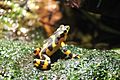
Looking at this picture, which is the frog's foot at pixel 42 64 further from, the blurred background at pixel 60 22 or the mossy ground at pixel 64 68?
the blurred background at pixel 60 22

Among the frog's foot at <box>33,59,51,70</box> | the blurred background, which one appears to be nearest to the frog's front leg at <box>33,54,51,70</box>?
the frog's foot at <box>33,59,51,70</box>

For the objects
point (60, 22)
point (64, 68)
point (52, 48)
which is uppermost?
Answer: point (52, 48)

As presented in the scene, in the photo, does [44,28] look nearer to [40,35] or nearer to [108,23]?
[40,35]

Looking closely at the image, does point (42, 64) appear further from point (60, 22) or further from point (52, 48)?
point (60, 22)

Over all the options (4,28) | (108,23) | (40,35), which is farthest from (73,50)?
(108,23)

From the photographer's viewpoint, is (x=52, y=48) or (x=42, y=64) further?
(x=52, y=48)

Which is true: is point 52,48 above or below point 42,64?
above

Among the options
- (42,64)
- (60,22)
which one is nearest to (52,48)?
→ (42,64)
